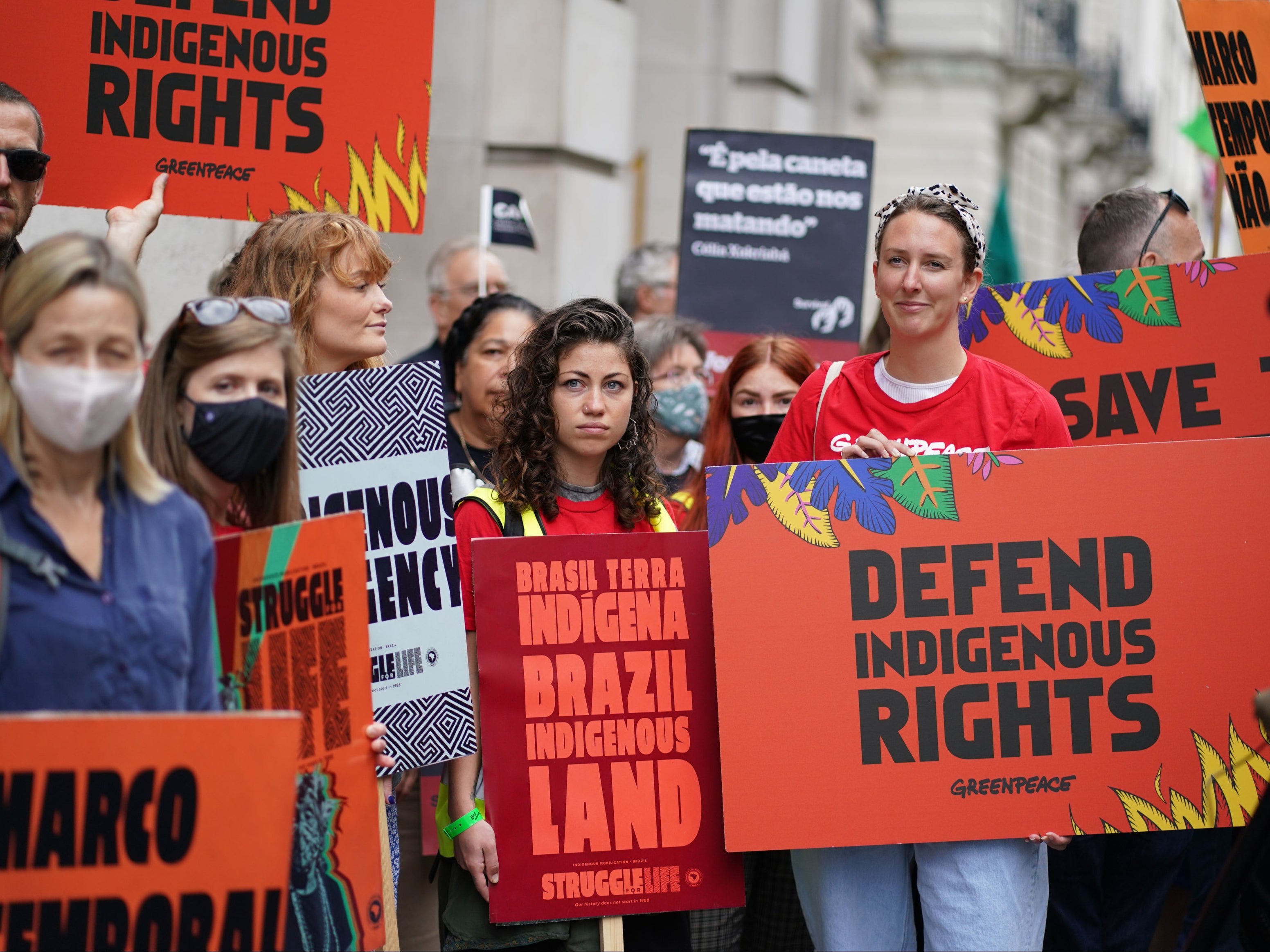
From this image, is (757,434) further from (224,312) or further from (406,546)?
(224,312)

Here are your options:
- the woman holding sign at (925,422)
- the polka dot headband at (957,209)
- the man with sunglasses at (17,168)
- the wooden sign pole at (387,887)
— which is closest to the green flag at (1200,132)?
the polka dot headband at (957,209)

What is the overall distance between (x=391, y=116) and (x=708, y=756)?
2098 mm

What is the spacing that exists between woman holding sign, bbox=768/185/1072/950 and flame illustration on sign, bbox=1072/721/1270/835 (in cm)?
22

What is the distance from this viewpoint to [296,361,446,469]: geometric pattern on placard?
9.50 feet

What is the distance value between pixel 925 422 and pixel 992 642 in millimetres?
535

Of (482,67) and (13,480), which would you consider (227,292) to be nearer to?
(13,480)

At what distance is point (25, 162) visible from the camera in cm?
326

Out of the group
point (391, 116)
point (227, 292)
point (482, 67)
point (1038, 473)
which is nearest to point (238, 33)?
point (391, 116)

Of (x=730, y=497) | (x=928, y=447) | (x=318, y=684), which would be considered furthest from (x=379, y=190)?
(x=318, y=684)

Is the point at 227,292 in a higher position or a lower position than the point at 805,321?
lower

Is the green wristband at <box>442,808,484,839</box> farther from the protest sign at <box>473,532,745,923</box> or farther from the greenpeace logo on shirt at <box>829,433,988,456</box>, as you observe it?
the greenpeace logo on shirt at <box>829,433,988,456</box>

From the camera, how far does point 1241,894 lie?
8.23 ft

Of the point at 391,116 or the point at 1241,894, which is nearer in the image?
the point at 1241,894

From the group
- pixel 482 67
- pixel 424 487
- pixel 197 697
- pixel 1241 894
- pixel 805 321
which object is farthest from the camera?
pixel 482 67
